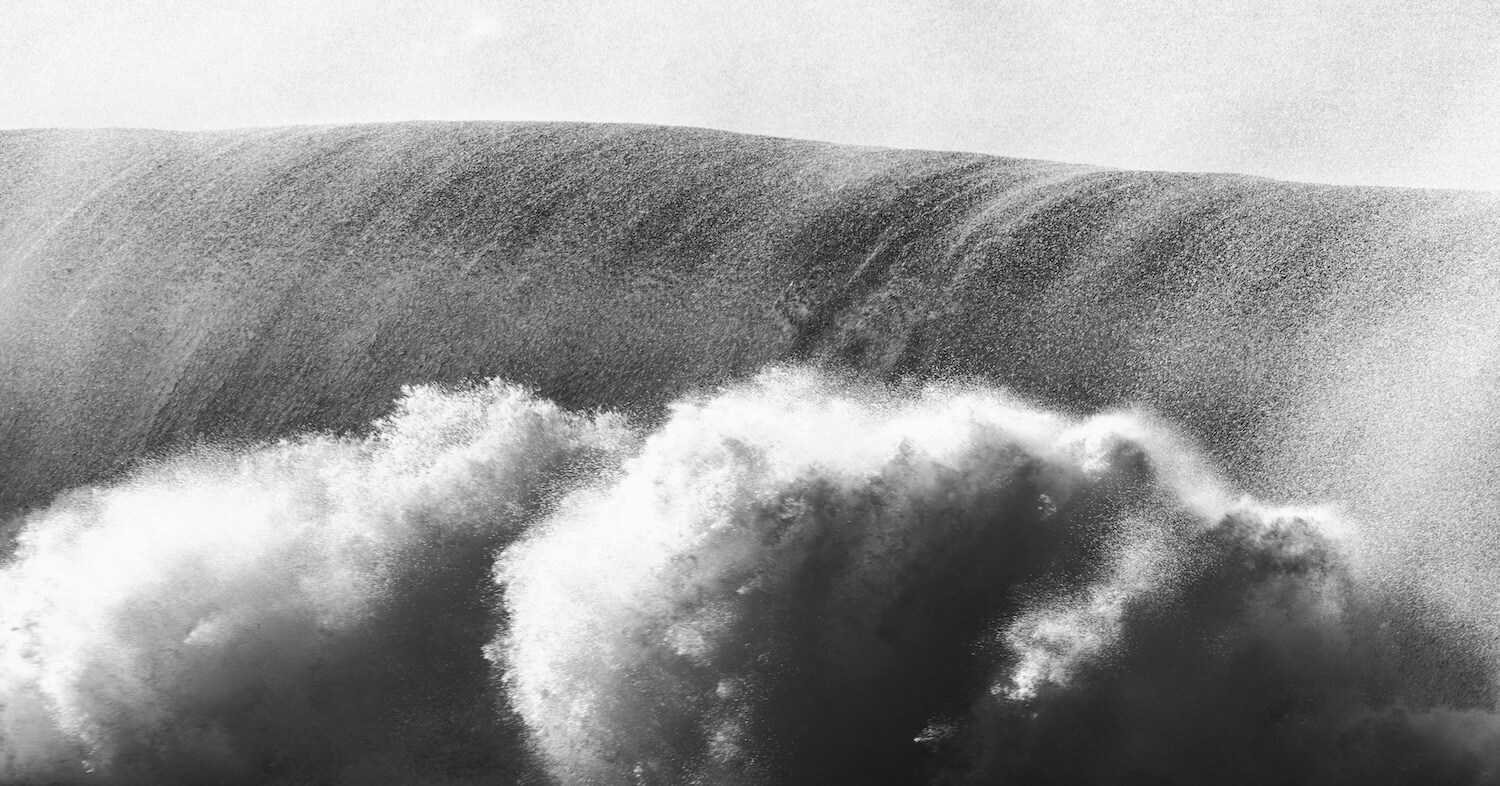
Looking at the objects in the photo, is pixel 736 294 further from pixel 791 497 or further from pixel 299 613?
pixel 299 613

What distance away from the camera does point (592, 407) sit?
229 inches

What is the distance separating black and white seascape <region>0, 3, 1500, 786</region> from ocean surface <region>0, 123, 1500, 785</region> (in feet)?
0.06

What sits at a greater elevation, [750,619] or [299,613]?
[750,619]

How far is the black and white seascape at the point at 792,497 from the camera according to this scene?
507 cm

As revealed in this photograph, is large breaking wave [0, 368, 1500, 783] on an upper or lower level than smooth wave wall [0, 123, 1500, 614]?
lower

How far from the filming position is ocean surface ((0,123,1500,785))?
507 cm

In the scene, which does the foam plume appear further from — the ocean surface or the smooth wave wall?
the smooth wave wall

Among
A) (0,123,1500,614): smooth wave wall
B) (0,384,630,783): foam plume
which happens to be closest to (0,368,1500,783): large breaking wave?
(0,384,630,783): foam plume

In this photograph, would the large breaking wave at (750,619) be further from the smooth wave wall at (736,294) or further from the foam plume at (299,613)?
the smooth wave wall at (736,294)

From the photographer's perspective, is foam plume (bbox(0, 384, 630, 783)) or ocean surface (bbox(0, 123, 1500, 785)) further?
foam plume (bbox(0, 384, 630, 783))

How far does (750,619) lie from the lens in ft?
17.2

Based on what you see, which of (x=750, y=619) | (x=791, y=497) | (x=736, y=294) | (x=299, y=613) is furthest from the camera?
(x=736, y=294)

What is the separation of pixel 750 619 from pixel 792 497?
1.85ft

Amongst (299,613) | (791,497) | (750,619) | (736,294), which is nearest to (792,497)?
(791,497)
